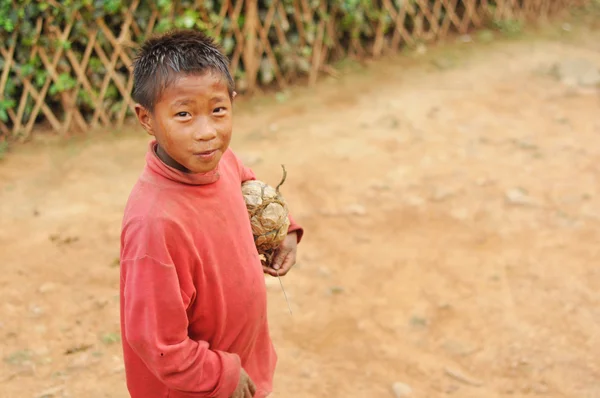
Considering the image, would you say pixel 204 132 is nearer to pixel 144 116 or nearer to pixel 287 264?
pixel 144 116

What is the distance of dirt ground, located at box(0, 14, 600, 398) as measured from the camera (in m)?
2.91

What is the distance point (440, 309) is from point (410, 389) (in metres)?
0.60

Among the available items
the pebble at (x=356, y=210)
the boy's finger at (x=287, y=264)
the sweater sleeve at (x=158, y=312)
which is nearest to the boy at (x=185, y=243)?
the sweater sleeve at (x=158, y=312)

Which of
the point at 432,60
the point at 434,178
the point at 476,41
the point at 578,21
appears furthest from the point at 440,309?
the point at 578,21

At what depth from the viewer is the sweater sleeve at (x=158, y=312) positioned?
139 cm

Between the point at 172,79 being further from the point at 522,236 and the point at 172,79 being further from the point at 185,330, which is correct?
the point at 522,236

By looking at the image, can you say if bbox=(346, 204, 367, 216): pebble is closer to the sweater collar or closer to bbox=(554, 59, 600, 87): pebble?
the sweater collar

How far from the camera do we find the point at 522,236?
3.80m

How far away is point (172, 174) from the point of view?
148 cm

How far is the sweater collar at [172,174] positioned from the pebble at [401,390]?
1.57 meters

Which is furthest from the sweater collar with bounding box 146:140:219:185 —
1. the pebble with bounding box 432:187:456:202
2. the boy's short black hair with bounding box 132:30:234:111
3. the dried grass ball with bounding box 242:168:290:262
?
the pebble with bounding box 432:187:456:202

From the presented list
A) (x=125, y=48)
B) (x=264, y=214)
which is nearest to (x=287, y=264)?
(x=264, y=214)

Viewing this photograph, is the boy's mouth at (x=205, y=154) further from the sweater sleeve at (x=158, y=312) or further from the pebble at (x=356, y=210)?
the pebble at (x=356, y=210)

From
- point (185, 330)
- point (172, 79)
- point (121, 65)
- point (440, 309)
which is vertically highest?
point (172, 79)
